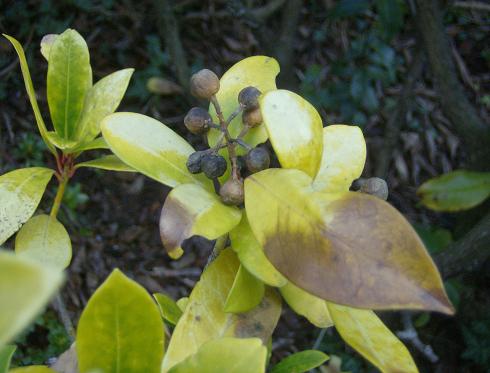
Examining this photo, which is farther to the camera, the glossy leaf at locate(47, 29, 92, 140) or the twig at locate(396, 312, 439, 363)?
the twig at locate(396, 312, 439, 363)

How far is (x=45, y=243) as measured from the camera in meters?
0.87

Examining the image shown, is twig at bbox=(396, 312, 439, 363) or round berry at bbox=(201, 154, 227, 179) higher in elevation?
round berry at bbox=(201, 154, 227, 179)

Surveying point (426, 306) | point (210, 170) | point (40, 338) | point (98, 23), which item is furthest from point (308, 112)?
point (98, 23)

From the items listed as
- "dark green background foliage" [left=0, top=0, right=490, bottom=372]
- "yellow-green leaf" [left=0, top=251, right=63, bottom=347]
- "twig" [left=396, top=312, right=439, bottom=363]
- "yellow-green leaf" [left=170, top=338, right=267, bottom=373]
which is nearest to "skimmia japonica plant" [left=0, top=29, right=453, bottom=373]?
"yellow-green leaf" [left=170, top=338, right=267, bottom=373]

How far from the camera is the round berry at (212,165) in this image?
653 mm

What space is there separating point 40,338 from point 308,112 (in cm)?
140

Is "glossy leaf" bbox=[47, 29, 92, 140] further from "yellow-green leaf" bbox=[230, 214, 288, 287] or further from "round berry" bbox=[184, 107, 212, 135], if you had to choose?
"yellow-green leaf" bbox=[230, 214, 288, 287]

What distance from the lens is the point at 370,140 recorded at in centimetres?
250

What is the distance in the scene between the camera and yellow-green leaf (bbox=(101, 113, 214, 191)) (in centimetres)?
65

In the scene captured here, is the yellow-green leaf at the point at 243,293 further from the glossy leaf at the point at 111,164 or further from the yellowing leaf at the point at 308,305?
the glossy leaf at the point at 111,164

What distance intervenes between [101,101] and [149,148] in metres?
0.23

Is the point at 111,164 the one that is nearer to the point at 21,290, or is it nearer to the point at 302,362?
the point at 302,362

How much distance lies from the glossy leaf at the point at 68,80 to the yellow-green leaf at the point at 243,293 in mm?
391

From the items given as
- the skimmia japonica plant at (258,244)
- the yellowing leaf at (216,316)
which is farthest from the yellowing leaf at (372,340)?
the yellowing leaf at (216,316)
